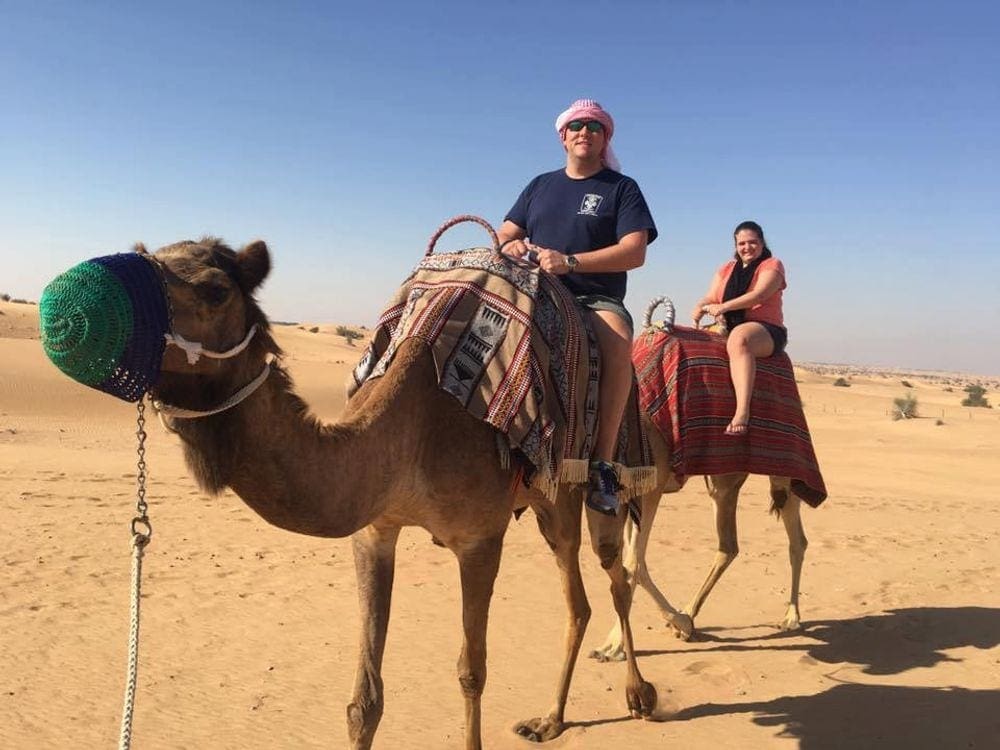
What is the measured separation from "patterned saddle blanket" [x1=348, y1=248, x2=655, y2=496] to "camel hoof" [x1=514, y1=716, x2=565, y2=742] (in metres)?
1.58

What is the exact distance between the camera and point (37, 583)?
6.11 m

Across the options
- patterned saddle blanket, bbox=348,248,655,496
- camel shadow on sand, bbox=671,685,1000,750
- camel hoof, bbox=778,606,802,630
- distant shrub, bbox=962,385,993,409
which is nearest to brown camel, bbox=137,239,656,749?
patterned saddle blanket, bbox=348,248,655,496

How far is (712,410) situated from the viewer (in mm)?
5539

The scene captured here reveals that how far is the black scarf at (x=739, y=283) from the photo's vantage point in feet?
19.2

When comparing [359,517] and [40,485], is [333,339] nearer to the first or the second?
[40,485]

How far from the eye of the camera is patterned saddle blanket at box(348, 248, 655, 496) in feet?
10.3

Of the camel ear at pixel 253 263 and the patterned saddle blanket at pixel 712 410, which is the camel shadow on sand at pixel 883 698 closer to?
the patterned saddle blanket at pixel 712 410

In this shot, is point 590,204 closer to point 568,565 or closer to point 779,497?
point 568,565

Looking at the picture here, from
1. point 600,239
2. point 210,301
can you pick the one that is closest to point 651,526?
point 600,239

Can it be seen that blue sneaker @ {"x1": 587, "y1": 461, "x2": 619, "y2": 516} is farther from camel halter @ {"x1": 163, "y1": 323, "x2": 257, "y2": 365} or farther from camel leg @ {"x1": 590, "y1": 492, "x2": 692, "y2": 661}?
camel halter @ {"x1": 163, "y1": 323, "x2": 257, "y2": 365}

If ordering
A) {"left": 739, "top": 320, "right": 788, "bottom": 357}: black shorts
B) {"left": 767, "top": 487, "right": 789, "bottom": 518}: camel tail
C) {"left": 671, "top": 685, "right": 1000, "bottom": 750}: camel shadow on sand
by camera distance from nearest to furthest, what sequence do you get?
{"left": 671, "top": 685, "right": 1000, "bottom": 750}: camel shadow on sand → {"left": 739, "top": 320, "right": 788, "bottom": 357}: black shorts → {"left": 767, "top": 487, "right": 789, "bottom": 518}: camel tail

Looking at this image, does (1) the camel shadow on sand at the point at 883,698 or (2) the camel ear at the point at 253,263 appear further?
(1) the camel shadow on sand at the point at 883,698

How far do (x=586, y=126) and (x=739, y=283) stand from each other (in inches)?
95.1

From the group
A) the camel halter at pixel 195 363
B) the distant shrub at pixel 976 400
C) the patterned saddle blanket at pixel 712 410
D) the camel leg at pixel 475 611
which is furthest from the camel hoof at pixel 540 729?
the distant shrub at pixel 976 400
